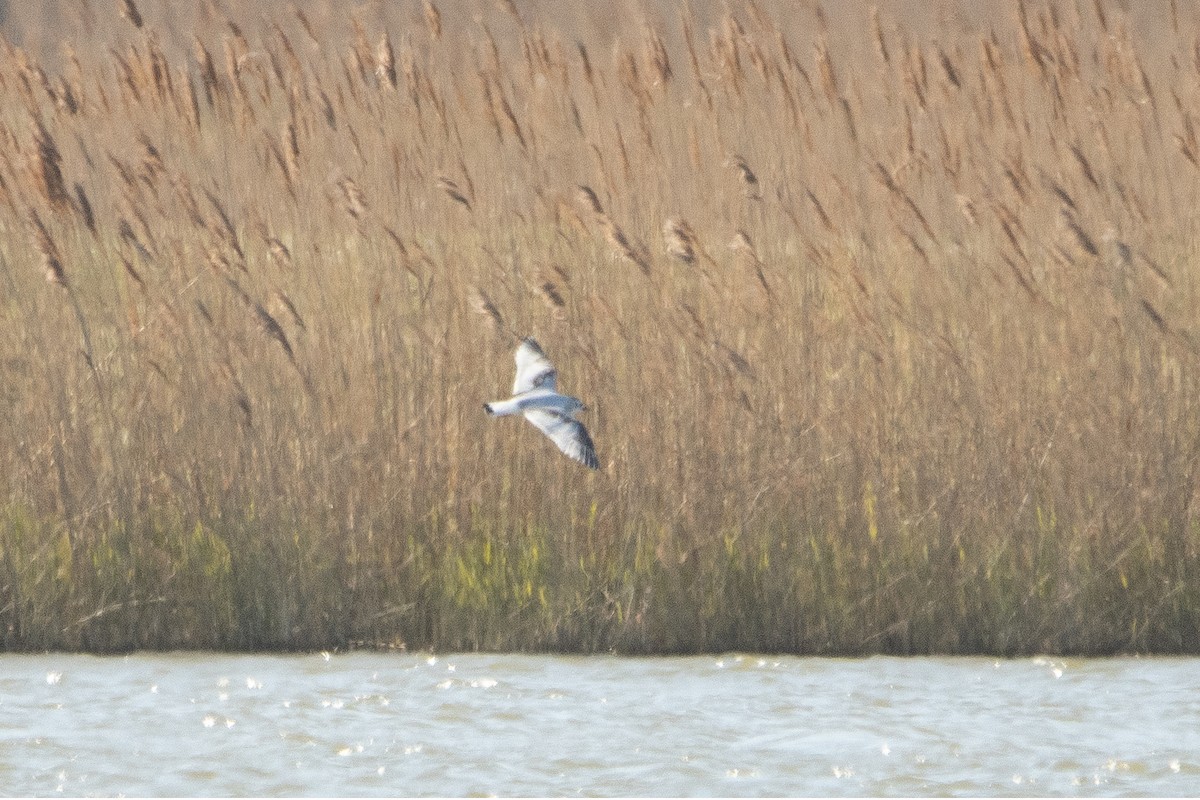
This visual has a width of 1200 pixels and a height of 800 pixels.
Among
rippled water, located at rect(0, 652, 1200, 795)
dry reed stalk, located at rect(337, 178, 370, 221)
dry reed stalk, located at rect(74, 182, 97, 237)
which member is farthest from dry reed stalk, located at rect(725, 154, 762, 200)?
dry reed stalk, located at rect(74, 182, 97, 237)

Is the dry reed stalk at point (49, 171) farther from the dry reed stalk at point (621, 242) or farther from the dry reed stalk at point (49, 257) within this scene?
the dry reed stalk at point (621, 242)

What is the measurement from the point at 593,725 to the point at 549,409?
80cm

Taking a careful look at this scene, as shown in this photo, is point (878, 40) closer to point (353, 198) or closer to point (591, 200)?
point (591, 200)

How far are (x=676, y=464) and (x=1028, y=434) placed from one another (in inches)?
38.3

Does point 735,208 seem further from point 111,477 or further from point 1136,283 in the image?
point 111,477

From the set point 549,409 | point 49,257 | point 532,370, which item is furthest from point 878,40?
point 49,257

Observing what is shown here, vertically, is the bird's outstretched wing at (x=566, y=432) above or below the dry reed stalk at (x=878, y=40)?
below

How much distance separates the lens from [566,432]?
16.6 ft

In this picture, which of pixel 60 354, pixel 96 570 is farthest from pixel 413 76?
pixel 96 570

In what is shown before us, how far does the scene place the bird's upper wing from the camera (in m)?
5.33

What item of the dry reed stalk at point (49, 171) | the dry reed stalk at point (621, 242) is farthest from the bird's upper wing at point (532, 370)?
the dry reed stalk at point (49, 171)

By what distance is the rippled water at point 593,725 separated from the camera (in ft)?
14.4

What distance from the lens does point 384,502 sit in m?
5.78

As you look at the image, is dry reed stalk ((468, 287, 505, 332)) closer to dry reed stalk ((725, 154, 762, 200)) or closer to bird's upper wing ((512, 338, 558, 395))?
bird's upper wing ((512, 338, 558, 395))
